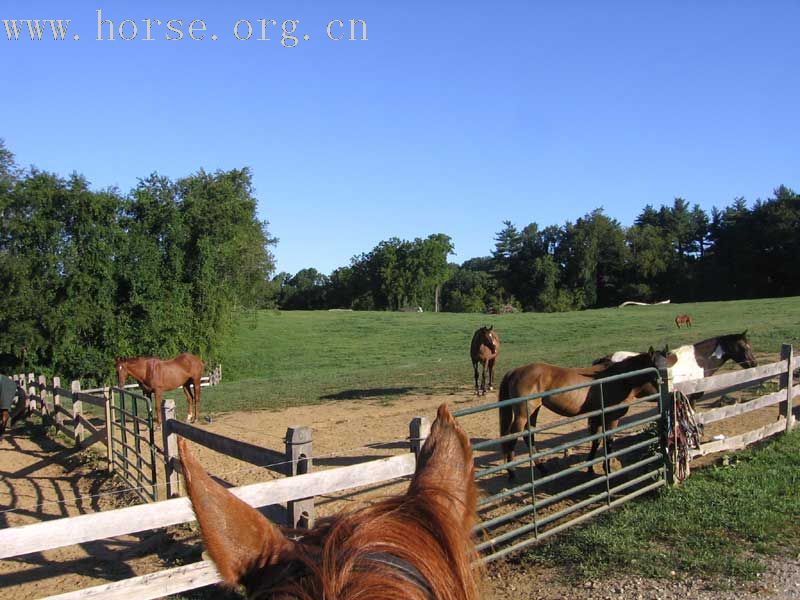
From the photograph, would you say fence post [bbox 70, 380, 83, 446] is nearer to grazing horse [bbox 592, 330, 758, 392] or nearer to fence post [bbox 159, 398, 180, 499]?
fence post [bbox 159, 398, 180, 499]

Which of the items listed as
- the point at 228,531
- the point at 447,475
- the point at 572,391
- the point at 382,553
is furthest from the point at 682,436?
the point at 228,531

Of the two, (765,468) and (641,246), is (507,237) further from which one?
(765,468)

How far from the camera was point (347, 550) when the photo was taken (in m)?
1.12

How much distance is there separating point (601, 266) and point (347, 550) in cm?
7504

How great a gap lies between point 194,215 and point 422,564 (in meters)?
23.9

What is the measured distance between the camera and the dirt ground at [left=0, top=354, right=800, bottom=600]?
4.42 m

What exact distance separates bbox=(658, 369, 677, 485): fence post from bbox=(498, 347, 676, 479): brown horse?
0.46m

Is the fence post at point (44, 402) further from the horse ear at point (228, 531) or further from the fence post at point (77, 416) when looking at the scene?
the horse ear at point (228, 531)

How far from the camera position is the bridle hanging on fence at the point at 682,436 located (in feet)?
20.1

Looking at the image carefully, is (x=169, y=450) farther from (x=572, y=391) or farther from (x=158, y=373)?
(x=158, y=373)

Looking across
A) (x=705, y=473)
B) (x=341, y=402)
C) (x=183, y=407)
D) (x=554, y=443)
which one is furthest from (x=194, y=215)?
(x=705, y=473)

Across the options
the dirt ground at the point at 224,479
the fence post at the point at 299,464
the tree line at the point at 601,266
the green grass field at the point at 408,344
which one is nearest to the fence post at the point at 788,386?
the dirt ground at the point at 224,479

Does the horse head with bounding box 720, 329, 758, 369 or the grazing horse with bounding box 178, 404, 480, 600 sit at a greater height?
the grazing horse with bounding box 178, 404, 480, 600

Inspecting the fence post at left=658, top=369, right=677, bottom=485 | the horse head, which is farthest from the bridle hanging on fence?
the horse head
